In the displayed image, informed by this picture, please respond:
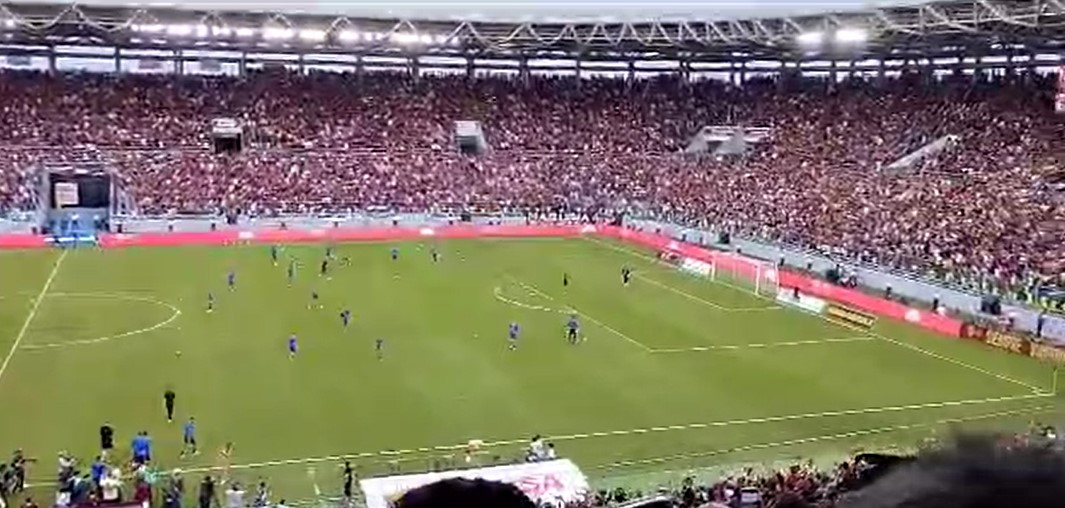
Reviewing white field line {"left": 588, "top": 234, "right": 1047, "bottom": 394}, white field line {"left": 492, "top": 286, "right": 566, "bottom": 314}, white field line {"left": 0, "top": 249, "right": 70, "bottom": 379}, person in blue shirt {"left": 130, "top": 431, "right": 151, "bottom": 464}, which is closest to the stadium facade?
white field line {"left": 0, "top": 249, "right": 70, "bottom": 379}

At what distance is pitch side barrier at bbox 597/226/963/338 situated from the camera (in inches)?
1581

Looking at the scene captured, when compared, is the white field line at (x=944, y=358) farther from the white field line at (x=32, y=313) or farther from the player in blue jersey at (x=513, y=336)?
the white field line at (x=32, y=313)

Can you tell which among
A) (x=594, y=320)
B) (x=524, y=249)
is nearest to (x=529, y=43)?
(x=524, y=249)

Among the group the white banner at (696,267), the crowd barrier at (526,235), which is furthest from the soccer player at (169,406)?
the white banner at (696,267)

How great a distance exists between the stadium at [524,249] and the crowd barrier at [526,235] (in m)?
0.31

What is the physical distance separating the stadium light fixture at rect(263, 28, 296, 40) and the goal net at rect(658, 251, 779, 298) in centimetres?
3598

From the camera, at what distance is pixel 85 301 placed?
1663 inches

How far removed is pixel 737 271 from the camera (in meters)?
50.3

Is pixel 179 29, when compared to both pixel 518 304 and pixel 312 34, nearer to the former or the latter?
pixel 312 34

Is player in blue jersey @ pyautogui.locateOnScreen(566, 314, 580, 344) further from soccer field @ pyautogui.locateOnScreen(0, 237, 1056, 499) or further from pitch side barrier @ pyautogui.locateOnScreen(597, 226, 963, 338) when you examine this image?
pitch side barrier @ pyautogui.locateOnScreen(597, 226, 963, 338)

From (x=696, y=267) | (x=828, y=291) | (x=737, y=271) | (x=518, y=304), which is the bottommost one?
(x=518, y=304)

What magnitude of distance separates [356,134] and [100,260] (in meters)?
29.9

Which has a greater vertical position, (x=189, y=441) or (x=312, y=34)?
(x=312, y=34)

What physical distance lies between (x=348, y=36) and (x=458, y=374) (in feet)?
172
